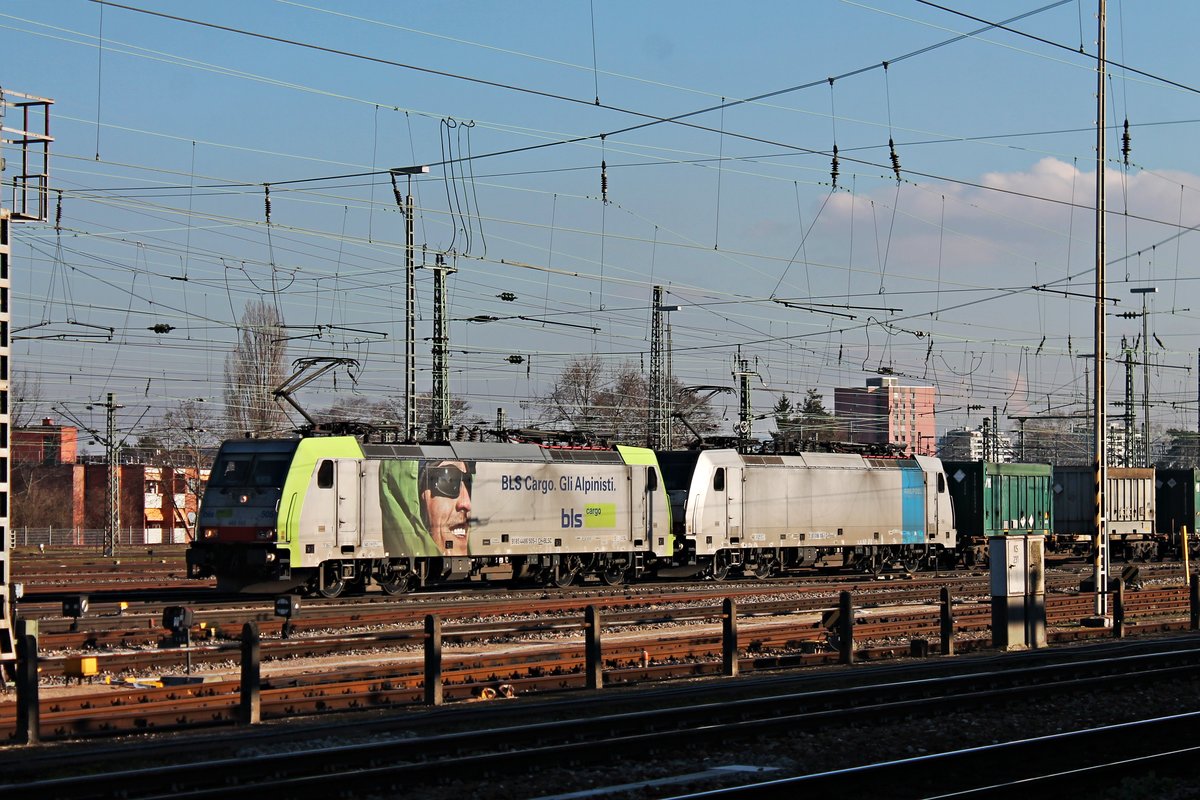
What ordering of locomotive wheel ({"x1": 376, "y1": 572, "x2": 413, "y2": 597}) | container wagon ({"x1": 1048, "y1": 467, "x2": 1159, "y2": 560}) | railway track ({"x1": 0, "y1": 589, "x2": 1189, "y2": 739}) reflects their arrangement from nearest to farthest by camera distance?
railway track ({"x1": 0, "y1": 589, "x2": 1189, "y2": 739})
locomotive wheel ({"x1": 376, "y1": 572, "x2": 413, "y2": 597})
container wagon ({"x1": 1048, "y1": 467, "x2": 1159, "y2": 560})

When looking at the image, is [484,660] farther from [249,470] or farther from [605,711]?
[249,470]

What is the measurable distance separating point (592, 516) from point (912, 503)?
12577mm

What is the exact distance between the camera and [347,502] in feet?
92.5

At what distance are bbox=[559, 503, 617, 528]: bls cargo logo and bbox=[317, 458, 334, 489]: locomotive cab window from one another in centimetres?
659

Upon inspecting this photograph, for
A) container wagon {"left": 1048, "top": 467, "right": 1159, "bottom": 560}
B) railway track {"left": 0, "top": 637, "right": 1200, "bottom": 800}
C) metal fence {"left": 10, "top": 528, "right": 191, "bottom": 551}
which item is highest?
container wagon {"left": 1048, "top": 467, "right": 1159, "bottom": 560}

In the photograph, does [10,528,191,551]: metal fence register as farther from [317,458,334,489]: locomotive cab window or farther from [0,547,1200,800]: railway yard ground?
[0,547,1200,800]: railway yard ground

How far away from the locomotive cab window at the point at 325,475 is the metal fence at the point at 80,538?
42001 mm

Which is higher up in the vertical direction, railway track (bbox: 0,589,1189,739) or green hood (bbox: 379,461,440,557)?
green hood (bbox: 379,461,440,557)

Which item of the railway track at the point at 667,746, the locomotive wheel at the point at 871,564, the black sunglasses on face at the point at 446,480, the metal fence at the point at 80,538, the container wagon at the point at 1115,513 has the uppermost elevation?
the black sunglasses on face at the point at 446,480

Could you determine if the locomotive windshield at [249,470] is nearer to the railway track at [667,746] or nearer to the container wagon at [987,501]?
the railway track at [667,746]

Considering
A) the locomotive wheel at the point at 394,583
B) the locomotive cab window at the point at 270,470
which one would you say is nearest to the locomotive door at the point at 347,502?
the locomotive cab window at the point at 270,470

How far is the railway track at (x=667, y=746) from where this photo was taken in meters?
10.5

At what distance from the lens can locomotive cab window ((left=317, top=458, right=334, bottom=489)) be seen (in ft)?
91.0

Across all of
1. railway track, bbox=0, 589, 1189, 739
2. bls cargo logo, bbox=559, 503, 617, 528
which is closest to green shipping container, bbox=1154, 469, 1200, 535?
bls cargo logo, bbox=559, 503, 617, 528
